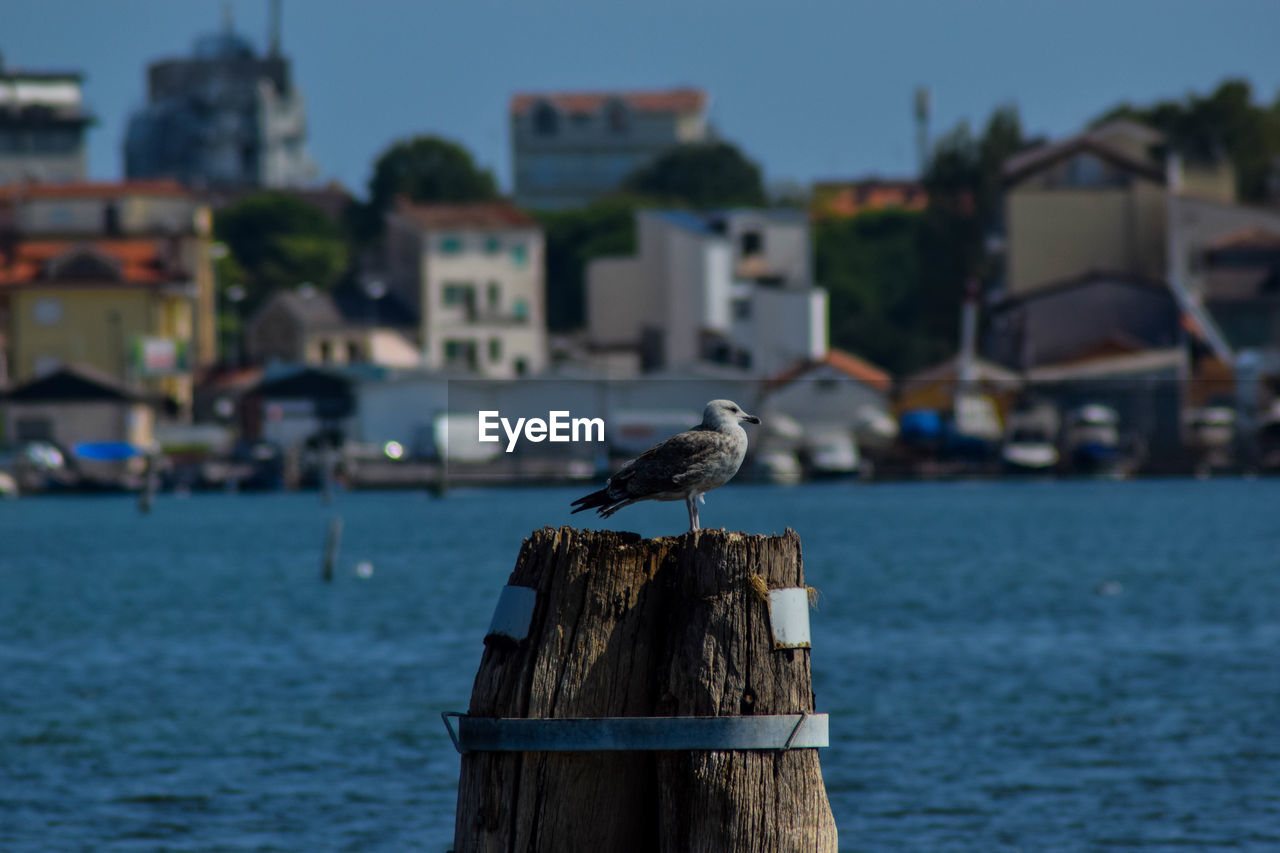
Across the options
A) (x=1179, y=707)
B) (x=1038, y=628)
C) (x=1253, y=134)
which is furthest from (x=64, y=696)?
(x=1253, y=134)

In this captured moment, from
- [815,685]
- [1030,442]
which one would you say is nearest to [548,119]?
[1030,442]

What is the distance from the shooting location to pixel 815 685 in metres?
30.0

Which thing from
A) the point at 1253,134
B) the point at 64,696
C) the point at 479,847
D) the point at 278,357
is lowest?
the point at 64,696

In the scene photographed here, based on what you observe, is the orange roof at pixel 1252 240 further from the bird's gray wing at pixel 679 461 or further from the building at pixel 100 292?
the bird's gray wing at pixel 679 461

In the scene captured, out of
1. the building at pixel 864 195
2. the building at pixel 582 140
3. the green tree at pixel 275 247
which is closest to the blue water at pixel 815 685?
the green tree at pixel 275 247

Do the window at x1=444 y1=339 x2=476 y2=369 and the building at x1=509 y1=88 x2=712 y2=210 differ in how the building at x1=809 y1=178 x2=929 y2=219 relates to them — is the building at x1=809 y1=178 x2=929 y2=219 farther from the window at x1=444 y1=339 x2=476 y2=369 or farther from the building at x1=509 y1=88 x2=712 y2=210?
the window at x1=444 y1=339 x2=476 y2=369

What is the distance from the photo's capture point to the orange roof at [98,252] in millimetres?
118438

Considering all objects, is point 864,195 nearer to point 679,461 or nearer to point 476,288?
point 476,288

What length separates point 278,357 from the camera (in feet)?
409

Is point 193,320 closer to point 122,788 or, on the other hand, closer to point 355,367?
point 355,367

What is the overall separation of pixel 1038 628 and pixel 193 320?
92.7 metres

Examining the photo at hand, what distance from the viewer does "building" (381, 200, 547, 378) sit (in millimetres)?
124188

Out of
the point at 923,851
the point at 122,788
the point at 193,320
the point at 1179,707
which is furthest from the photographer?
the point at 193,320

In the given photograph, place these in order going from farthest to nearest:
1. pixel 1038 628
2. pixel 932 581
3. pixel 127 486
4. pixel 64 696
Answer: pixel 127 486, pixel 932 581, pixel 1038 628, pixel 64 696
